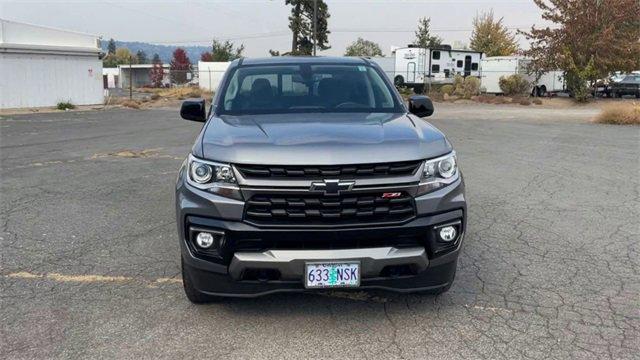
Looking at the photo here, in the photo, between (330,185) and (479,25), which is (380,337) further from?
(479,25)

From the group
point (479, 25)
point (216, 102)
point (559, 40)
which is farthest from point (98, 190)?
point (479, 25)

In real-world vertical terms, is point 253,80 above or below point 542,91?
above

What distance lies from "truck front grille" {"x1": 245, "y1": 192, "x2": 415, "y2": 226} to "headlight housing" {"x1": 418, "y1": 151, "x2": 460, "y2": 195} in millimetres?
340

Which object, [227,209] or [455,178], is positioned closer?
[227,209]

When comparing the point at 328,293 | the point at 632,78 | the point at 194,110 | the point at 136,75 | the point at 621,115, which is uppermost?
the point at 136,75

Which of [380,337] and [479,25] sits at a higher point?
[479,25]

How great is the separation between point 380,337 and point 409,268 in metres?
0.48

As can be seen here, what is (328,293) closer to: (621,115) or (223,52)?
(621,115)

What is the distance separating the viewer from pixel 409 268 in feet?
11.3

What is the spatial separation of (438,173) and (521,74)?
3410 cm

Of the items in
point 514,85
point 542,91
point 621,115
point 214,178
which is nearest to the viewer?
point 214,178

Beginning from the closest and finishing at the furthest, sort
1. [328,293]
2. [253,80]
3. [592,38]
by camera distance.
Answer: [328,293] → [253,80] → [592,38]

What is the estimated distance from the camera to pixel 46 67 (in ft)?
99.9

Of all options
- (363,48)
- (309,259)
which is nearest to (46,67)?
(309,259)
